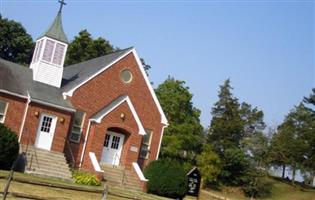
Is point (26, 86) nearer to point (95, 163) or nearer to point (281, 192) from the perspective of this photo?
point (95, 163)

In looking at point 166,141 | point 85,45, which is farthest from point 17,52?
point 166,141

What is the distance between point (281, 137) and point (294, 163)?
131 inches

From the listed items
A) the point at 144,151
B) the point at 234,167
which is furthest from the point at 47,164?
the point at 234,167

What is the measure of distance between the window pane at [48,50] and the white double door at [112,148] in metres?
5.95

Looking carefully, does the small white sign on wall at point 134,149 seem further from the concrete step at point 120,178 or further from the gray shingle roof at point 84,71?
the gray shingle roof at point 84,71

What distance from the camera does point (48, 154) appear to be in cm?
2762

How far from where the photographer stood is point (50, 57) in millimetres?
31062

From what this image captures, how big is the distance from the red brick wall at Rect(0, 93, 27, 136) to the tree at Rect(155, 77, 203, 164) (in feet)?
60.4

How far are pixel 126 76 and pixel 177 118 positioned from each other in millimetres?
13272

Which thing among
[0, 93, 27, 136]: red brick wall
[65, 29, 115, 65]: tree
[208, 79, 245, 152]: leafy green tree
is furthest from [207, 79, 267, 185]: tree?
[0, 93, 27, 136]: red brick wall

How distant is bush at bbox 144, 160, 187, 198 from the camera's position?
29.1 meters

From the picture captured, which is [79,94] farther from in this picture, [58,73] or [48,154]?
[48,154]

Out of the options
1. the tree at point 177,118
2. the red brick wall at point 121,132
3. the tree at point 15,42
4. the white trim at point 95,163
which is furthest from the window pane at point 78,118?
the tree at point 15,42

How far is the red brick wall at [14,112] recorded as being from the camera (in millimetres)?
27484
